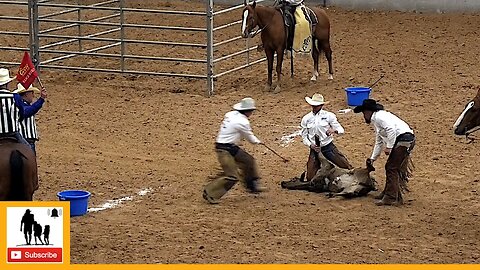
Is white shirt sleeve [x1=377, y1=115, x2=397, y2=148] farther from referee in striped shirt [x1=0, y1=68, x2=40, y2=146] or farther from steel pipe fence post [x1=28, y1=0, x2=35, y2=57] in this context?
steel pipe fence post [x1=28, y1=0, x2=35, y2=57]

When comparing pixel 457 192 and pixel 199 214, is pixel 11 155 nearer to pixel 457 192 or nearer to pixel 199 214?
pixel 199 214

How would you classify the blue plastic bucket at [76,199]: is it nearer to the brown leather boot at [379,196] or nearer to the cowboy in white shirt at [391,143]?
the cowboy in white shirt at [391,143]

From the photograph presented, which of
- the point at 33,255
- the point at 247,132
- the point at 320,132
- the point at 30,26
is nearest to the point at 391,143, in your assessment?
the point at 320,132

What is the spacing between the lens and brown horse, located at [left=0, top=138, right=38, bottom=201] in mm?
9141

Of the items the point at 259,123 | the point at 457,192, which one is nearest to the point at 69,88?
the point at 259,123

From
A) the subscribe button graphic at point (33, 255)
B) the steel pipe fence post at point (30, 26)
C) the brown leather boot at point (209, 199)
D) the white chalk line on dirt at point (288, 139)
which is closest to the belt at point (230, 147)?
the brown leather boot at point (209, 199)

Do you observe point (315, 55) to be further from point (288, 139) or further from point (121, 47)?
point (288, 139)

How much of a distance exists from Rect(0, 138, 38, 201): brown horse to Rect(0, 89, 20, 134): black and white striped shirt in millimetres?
95

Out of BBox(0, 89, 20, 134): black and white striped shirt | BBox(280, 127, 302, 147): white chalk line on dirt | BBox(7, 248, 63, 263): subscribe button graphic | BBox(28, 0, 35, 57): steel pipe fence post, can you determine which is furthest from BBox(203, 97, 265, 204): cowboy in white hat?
BBox(28, 0, 35, 57): steel pipe fence post

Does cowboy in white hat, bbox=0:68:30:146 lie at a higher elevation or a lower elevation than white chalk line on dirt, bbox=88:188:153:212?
higher

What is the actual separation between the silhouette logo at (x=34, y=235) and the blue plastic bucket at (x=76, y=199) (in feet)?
6.49

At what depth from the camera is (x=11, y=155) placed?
30.0ft

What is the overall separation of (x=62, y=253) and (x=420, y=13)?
14461 millimetres

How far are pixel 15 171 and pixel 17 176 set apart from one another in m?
0.05
